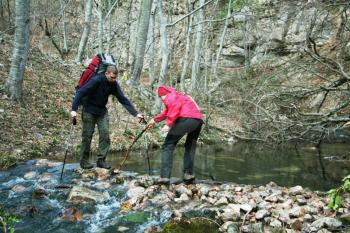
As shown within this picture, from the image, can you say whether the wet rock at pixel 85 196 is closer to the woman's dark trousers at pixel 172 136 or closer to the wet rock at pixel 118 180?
the wet rock at pixel 118 180

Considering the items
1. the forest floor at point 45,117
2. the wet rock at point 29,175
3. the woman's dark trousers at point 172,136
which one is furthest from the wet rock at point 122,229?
the forest floor at point 45,117

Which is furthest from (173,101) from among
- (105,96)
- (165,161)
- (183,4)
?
(183,4)

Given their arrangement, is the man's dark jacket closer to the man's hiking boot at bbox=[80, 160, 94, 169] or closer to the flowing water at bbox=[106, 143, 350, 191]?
the man's hiking boot at bbox=[80, 160, 94, 169]

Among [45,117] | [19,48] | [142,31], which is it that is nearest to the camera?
[19,48]

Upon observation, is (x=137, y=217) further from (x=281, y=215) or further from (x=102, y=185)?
(x=281, y=215)

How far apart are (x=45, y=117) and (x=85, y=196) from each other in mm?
6471

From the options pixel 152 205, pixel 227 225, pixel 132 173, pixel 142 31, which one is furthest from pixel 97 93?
pixel 142 31

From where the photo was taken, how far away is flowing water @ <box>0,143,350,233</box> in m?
5.85

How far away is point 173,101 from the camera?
7.34m

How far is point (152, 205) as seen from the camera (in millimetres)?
6508

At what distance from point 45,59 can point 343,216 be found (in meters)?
15.9

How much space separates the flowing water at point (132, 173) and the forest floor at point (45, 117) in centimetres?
83

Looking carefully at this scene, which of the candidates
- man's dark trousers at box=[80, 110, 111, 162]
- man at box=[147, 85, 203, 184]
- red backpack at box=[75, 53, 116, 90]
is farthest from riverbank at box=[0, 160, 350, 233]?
red backpack at box=[75, 53, 116, 90]

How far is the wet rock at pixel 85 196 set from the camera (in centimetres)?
661
